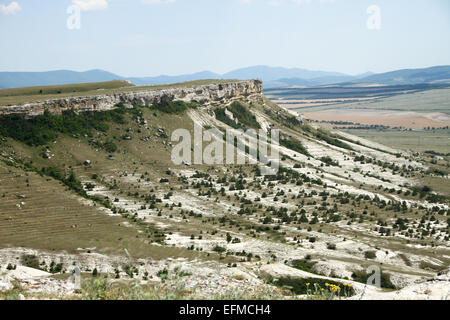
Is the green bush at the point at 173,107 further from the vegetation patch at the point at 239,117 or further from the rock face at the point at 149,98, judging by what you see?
the vegetation patch at the point at 239,117

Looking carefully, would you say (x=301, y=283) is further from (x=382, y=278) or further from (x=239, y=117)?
(x=239, y=117)

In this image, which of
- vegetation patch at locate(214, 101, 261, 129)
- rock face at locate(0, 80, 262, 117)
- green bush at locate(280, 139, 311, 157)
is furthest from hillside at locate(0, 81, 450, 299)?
vegetation patch at locate(214, 101, 261, 129)

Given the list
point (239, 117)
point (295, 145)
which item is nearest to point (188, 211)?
point (295, 145)

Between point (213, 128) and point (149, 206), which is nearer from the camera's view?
point (149, 206)

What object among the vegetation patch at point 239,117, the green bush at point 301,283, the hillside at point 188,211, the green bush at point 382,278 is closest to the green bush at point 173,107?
the hillside at point 188,211

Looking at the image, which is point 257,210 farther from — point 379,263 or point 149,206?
point 379,263
